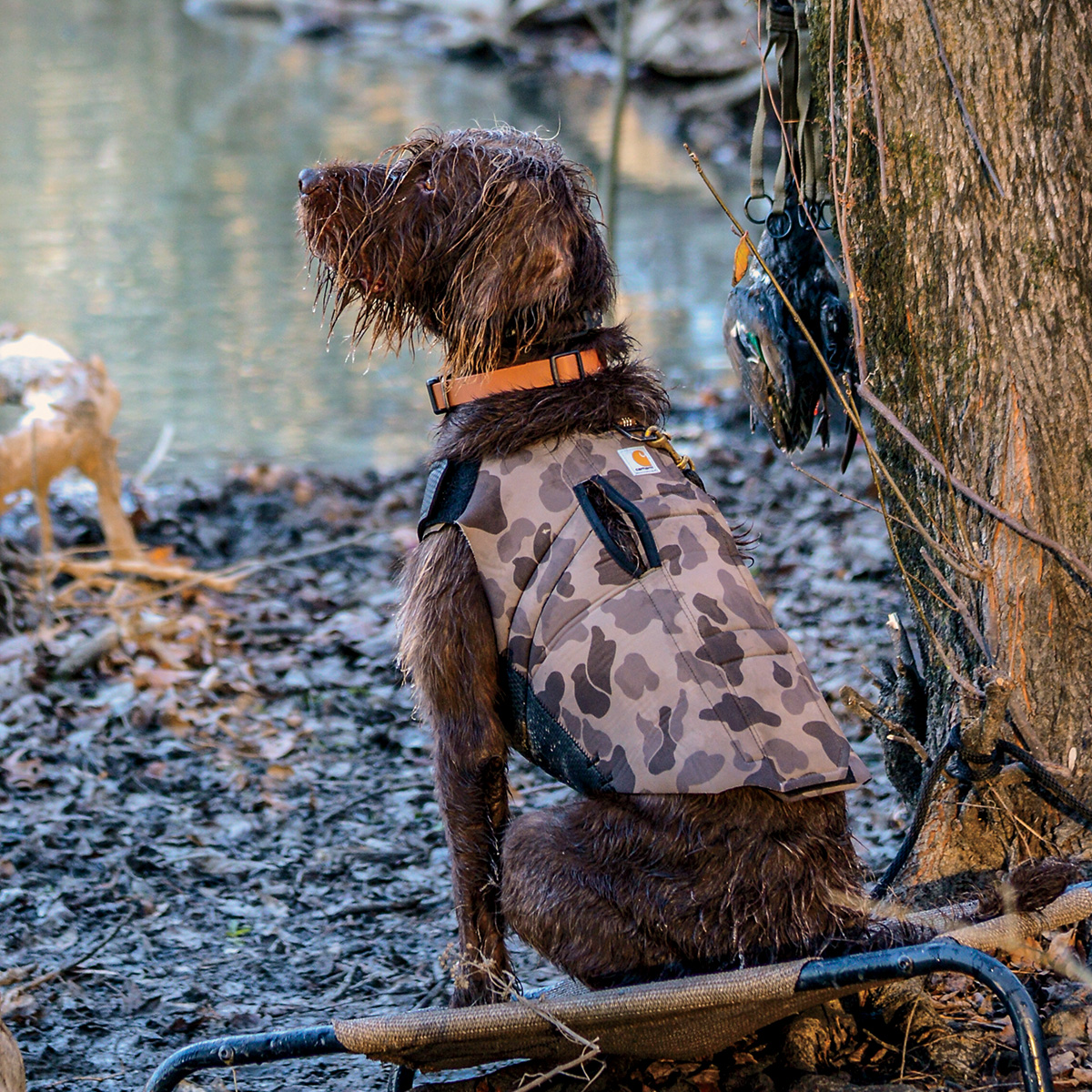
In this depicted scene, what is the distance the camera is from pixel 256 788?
4.64 metres

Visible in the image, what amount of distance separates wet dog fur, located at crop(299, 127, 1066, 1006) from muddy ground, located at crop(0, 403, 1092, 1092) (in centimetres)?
43

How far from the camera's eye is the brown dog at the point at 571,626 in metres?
2.52

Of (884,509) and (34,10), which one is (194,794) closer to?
(884,509)

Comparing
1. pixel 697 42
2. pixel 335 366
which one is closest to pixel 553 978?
pixel 335 366

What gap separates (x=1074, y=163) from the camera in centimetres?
288

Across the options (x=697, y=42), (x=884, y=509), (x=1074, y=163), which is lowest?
(x=884, y=509)

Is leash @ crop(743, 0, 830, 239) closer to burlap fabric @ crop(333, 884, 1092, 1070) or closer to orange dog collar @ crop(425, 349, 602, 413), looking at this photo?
orange dog collar @ crop(425, 349, 602, 413)

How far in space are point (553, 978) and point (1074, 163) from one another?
242cm

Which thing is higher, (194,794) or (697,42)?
(697,42)

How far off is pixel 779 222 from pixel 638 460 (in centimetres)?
89

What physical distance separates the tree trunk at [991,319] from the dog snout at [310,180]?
1166 millimetres

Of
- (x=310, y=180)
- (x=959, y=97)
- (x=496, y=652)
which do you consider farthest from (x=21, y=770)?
(x=959, y=97)

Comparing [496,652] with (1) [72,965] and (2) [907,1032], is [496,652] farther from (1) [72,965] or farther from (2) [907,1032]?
(1) [72,965]

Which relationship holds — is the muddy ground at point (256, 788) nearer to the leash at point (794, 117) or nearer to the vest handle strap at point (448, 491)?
the leash at point (794, 117)
